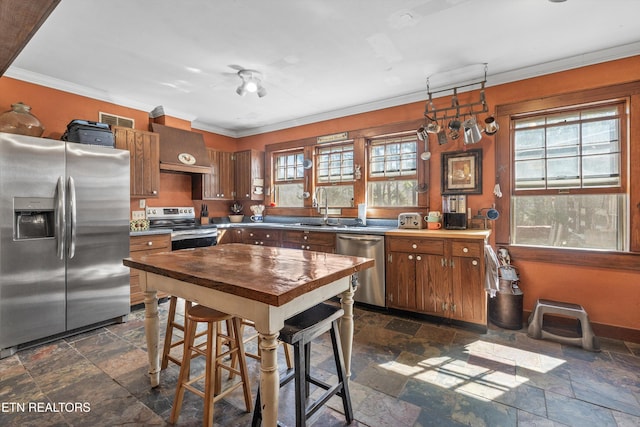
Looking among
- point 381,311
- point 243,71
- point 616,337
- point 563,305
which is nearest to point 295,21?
point 243,71

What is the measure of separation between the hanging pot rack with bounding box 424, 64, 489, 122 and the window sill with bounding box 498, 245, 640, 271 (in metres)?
1.57

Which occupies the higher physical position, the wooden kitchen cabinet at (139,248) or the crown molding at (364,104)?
the crown molding at (364,104)

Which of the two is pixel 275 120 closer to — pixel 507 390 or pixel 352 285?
pixel 352 285

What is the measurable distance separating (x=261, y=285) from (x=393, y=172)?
3177mm

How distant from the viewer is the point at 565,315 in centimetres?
272

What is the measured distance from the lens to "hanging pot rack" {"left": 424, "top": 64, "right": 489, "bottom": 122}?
124 inches

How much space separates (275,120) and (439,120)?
2.62 m

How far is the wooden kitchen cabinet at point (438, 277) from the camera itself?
2.84 metres

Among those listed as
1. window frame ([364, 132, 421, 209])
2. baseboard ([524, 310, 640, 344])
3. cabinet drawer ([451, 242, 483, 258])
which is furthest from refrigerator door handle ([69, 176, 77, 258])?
baseboard ([524, 310, 640, 344])

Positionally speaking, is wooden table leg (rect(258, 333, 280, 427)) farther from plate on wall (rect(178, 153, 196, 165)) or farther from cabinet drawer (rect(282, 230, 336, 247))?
plate on wall (rect(178, 153, 196, 165))

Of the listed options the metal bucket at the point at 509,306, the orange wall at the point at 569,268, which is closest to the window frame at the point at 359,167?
the orange wall at the point at 569,268

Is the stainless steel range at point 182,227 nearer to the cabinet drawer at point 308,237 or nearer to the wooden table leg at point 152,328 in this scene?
the cabinet drawer at point 308,237

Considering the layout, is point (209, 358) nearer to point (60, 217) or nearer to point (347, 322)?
point (347, 322)

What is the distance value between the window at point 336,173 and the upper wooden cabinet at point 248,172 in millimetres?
1157
